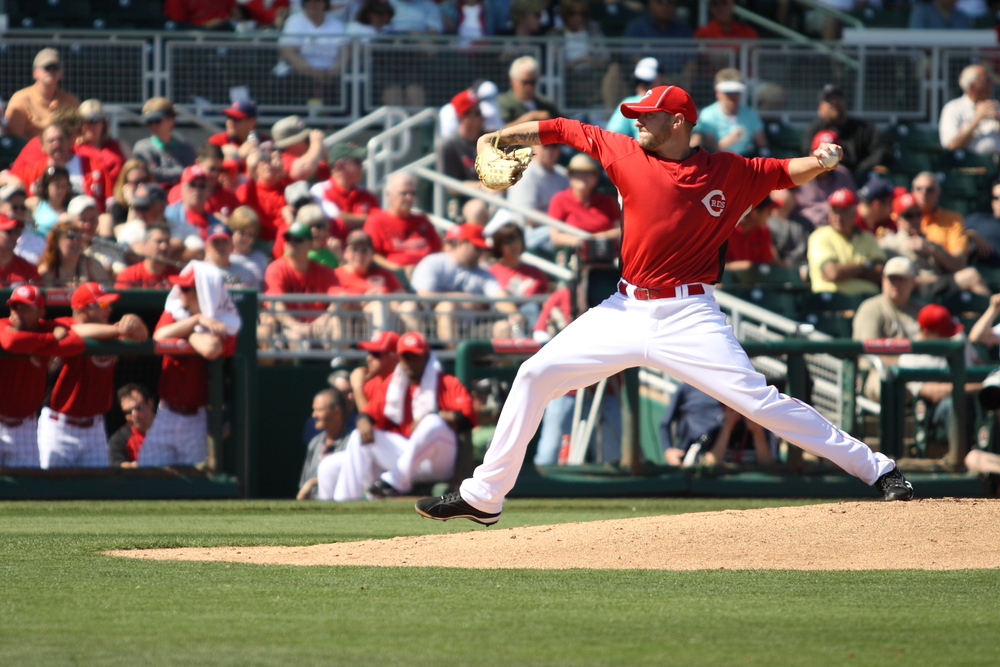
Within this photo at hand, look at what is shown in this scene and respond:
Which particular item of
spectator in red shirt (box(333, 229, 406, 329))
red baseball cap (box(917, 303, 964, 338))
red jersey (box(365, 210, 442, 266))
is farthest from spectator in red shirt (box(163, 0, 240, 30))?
red baseball cap (box(917, 303, 964, 338))

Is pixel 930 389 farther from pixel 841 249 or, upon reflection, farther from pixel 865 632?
pixel 865 632

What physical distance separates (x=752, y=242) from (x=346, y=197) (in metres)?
3.51

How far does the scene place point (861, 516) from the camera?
21.0 ft

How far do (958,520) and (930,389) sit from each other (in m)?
4.25

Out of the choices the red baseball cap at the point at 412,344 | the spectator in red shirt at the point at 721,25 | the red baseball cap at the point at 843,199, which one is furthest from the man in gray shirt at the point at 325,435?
the spectator in red shirt at the point at 721,25

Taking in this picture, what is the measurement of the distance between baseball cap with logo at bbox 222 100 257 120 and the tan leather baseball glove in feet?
22.6

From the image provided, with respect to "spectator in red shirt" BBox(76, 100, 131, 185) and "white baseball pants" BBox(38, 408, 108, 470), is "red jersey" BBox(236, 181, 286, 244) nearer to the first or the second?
"spectator in red shirt" BBox(76, 100, 131, 185)

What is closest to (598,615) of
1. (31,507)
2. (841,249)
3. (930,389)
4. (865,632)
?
(865,632)

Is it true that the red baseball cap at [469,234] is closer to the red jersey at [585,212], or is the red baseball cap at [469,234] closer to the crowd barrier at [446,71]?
the red jersey at [585,212]

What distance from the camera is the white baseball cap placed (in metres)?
13.3

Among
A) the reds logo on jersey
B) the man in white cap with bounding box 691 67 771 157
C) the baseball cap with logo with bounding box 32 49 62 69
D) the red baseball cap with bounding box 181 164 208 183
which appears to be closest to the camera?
the reds logo on jersey

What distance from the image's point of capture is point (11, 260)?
10.0 meters

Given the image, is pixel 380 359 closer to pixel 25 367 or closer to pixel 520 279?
pixel 520 279

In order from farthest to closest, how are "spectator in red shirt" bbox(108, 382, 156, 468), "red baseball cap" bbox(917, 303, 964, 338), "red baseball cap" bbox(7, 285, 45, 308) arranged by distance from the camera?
"red baseball cap" bbox(917, 303, 964, 338)
"spectator in red shirt" bbox(108, 382, 156, 468)
"red baseball cap" bbox(7, 285, 45, 308)
